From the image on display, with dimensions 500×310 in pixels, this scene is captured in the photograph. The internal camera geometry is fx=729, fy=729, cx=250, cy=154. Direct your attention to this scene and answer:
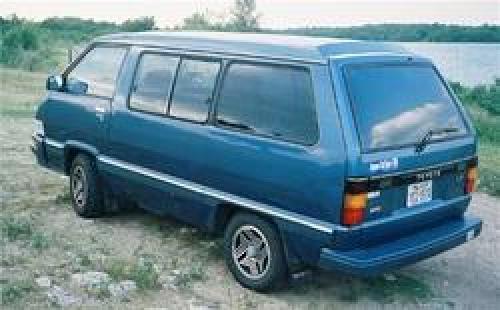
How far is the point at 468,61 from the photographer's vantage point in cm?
2461

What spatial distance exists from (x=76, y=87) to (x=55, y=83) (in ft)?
1.11

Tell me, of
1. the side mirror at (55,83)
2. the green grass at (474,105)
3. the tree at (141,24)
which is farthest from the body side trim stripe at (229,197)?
the tree at (141,24)

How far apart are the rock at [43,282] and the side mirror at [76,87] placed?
87.3 inches

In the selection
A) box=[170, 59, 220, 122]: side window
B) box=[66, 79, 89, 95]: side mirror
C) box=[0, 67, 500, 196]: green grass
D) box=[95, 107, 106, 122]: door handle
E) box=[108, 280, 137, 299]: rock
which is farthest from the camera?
box=[0, 67, 500, 196]: green grass

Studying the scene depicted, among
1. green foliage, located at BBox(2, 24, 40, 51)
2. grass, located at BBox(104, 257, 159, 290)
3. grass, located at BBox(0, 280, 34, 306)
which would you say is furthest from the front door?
green foliage, located at BBox(2, 24, 40, 51)

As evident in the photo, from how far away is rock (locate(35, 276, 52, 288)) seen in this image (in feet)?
18.3

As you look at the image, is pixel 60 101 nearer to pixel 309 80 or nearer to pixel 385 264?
pixel 309 80

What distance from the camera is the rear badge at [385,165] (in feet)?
16.4

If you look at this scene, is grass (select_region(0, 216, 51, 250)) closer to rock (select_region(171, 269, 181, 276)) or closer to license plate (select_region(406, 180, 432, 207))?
rock (select_region(171, 269, 181, 276))

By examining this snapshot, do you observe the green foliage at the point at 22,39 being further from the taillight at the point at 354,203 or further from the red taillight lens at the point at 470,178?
the taillight at the point at 354,203

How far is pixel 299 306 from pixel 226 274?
803mm

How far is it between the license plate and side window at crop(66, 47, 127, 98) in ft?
10.0

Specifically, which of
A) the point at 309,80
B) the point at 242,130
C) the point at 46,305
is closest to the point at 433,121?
the point at 309,80

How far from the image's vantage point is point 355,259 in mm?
5035
